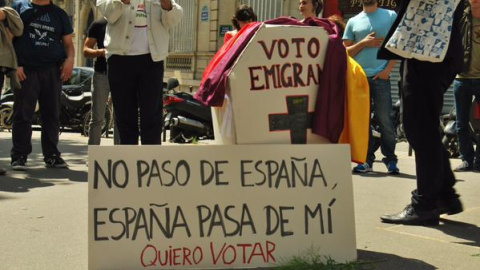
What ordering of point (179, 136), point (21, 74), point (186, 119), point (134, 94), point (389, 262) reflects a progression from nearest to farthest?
point (389, 262) < point (134, 94) < point (21, 74) < point (186, 119) < point (179, 136)

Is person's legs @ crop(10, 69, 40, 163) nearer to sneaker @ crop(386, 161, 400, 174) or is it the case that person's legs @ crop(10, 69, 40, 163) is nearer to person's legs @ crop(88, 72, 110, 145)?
person's legs @ crop(88, 72, 110, 145)

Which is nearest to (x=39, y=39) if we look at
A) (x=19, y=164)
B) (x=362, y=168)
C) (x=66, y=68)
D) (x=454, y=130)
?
(x=66, y=68)

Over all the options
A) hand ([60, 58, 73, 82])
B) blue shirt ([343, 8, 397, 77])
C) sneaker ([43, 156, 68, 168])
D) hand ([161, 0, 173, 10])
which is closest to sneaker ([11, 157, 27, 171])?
sneaker ([43, 156, 68, 168])

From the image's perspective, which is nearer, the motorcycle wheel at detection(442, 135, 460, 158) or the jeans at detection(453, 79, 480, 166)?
the jeans at detection(453, 79, 480, 166)

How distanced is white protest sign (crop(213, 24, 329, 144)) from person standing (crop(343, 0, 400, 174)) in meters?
3.58

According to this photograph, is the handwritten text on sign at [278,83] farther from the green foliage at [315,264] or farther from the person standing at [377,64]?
the person standing at [377,64]

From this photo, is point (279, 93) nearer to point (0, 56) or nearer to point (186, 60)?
point (0, 56)

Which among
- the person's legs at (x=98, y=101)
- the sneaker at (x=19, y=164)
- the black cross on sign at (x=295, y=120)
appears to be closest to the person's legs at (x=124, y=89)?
the sneaker at (x=19, y=164)

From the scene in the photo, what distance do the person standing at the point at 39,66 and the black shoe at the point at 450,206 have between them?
4.34m

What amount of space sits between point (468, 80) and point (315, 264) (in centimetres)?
545

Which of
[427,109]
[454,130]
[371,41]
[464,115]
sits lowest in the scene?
[454,130]

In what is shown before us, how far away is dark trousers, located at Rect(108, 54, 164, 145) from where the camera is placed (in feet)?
20.7

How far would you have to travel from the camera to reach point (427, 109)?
5133 mm

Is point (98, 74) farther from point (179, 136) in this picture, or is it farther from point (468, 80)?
point (179, 136)
